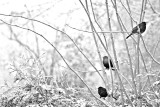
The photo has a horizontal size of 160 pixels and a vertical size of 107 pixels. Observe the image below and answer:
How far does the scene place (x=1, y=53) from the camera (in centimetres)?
767

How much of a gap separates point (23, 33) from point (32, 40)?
30 centimetres

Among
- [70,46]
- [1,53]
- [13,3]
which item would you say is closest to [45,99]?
[13,3]

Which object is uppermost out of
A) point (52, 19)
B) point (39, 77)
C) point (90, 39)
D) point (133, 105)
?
point (52, 19)

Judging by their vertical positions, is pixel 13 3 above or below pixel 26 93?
above

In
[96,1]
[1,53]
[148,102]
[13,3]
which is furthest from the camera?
[1,53]

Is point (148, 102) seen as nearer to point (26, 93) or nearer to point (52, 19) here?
point (26, 93)

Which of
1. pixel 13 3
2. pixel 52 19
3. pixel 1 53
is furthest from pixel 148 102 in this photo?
pixel 1 53

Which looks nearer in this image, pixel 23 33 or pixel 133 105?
pixel 133 105

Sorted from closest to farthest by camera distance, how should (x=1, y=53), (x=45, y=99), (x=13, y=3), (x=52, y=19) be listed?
1. (x=45, y=99)
2. (x=13, y=3)
3. (x=52, y=19)
4. (x=1, y=53)

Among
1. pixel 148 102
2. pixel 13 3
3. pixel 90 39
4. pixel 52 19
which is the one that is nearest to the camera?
pixel 148 102

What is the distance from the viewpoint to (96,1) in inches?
91.7

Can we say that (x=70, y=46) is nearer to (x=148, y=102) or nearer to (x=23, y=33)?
(x=23, y=33)

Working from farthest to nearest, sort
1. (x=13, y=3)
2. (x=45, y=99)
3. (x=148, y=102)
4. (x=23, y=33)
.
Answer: (x=23, y=33) < (x=13, y=3) < (x=45, y=99) < (x=148, y=102)

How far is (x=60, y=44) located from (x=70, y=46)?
0.26 metres
